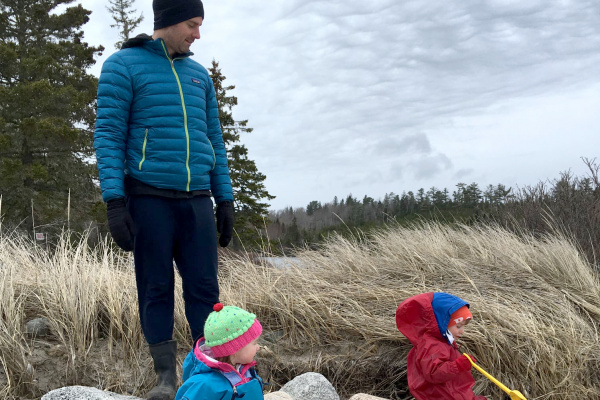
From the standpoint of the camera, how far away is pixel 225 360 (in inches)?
81.5

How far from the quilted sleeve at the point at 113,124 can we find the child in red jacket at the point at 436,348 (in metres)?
1.69

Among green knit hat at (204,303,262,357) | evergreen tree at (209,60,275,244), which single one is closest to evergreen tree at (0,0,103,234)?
evergreen tree at (209,60,275,244)

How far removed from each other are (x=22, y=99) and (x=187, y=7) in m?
13.2

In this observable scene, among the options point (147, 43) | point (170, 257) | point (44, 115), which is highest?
point (44, 115)

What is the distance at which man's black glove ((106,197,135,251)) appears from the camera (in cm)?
247

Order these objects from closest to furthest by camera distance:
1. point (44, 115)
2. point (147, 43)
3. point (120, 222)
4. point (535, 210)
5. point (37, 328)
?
point (120, 222), point (147, 43), point (37, 328), point (535, 210), point (44, 115)

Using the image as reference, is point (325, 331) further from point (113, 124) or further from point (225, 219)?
point (113, 124)

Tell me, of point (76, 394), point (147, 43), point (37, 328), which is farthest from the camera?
point (37, 328)

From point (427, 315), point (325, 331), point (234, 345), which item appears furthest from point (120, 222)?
point (325, 331)

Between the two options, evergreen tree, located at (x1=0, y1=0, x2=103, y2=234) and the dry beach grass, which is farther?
evergreen tree, located at (x1=0, y1=0, x2=103, y2=234)

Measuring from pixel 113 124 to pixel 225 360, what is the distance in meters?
1.31

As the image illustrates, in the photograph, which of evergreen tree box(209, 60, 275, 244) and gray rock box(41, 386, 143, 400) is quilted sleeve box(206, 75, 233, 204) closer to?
gray rock box(41, 386, 143, 400)

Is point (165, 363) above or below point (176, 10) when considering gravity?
below

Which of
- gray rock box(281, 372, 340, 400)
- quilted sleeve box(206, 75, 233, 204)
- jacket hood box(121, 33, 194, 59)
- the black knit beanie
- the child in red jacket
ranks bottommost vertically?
gray rock box(281, 372, 340, 400)
